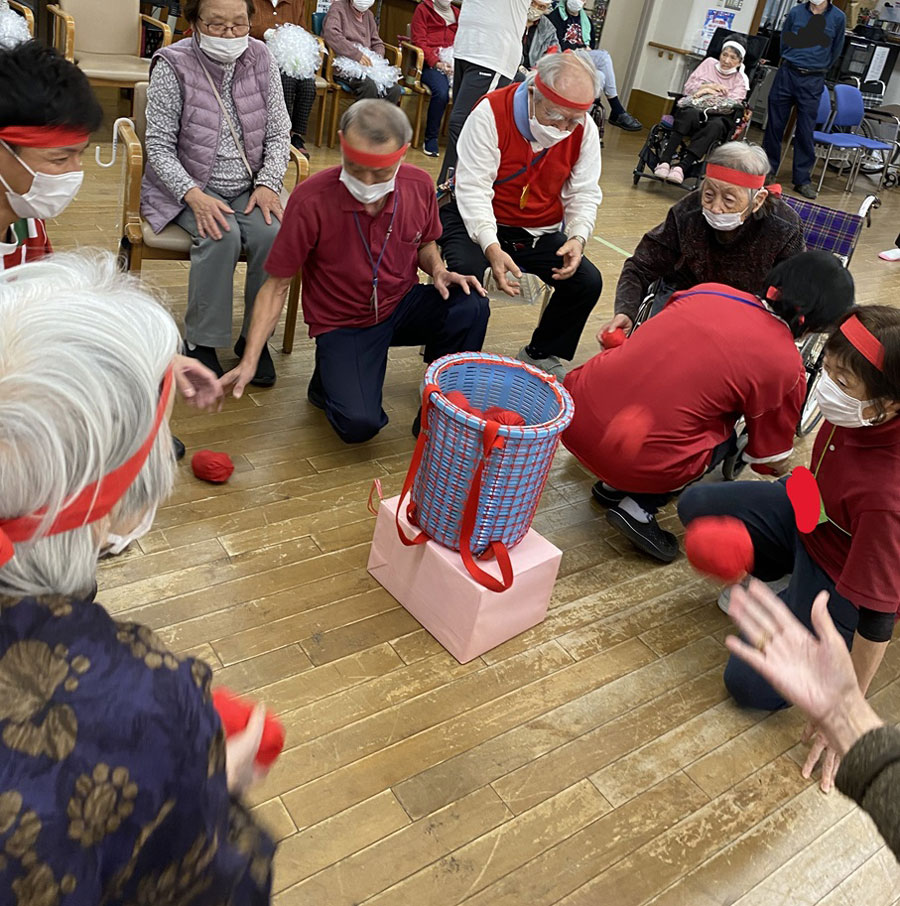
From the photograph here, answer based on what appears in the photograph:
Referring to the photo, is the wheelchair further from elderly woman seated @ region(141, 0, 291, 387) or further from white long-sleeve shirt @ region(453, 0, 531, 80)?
elderly woman seated @ region(141, 0, 291, 387)

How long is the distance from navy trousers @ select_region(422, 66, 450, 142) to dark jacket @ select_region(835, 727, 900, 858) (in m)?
6.38

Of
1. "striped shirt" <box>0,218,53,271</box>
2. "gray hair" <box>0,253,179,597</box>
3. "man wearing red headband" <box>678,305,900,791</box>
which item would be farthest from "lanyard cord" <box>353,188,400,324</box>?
"gray hair" <box>0,253,179,597</box>

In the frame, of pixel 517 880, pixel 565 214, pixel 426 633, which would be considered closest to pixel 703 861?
pixel 517 880

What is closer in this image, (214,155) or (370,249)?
(370,249)

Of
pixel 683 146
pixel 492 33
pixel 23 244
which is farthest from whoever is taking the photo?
pixel 683 146

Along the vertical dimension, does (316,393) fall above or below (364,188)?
below

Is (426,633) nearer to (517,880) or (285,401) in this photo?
(517,880)

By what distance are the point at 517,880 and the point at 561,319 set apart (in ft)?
7.68

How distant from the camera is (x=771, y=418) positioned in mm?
2414

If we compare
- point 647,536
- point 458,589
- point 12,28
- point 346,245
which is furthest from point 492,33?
point 458,589

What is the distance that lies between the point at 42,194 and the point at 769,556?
2165mm

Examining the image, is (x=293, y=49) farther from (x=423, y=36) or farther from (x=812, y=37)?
(x=812, y=37)

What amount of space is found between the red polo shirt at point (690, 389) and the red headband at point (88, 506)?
5.71ft

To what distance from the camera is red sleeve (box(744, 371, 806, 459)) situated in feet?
7.74
